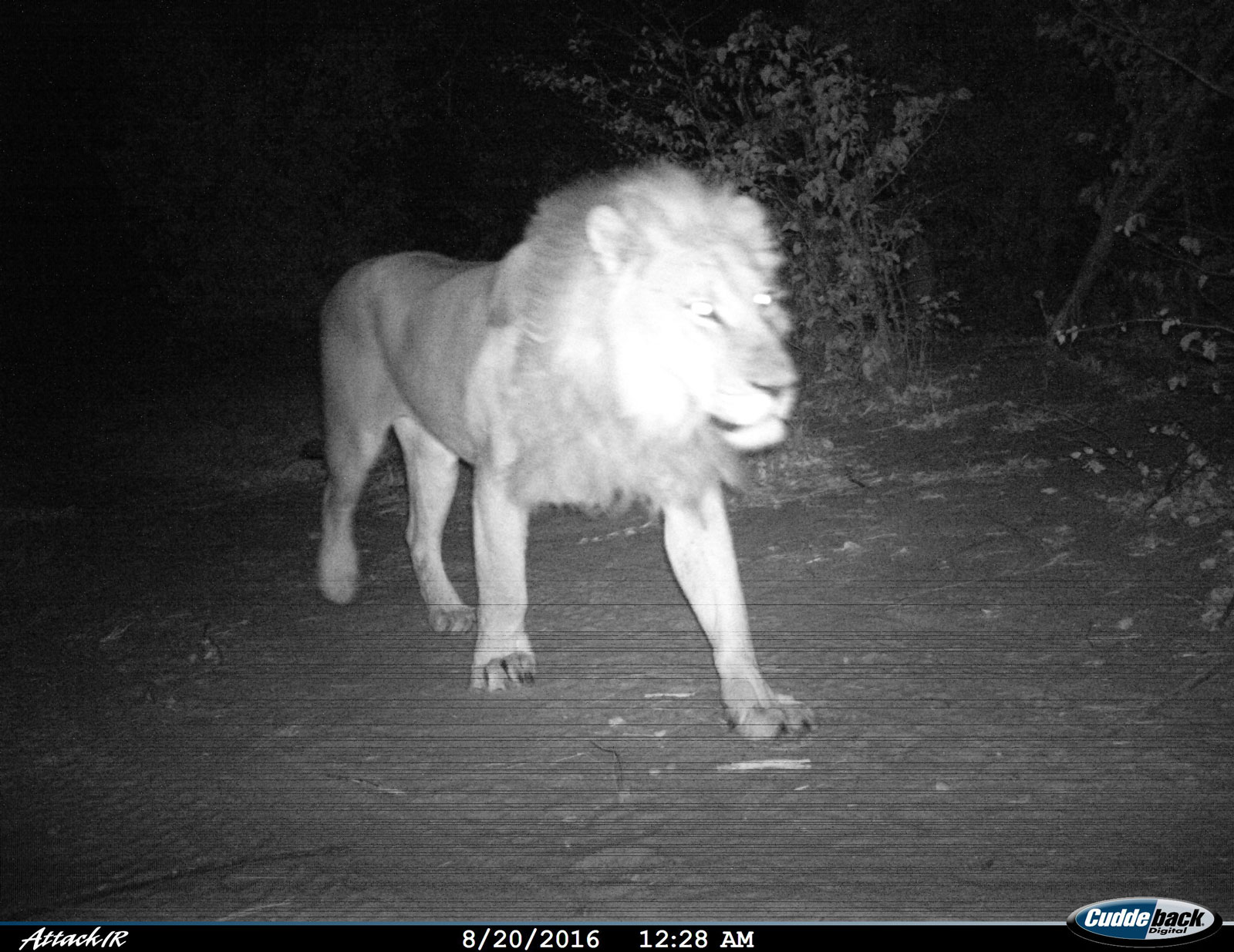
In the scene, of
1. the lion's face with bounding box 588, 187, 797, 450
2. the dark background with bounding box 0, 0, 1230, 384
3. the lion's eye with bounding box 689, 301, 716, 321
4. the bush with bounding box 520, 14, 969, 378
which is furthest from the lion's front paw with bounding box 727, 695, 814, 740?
the dark background with bounding box 0, 0, 1230, 384

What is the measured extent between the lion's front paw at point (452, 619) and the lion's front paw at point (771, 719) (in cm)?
163

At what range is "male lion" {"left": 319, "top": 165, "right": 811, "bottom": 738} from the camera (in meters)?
3.11

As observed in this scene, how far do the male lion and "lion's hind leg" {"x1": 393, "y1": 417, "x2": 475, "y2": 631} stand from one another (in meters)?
0.94

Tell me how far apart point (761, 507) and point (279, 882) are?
11.6 feet

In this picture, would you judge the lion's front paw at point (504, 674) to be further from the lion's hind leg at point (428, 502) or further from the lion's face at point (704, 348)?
the lion's face at point (704, 348)

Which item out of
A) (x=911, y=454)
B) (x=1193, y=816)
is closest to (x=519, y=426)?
(x=1193, y=816)

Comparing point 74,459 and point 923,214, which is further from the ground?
point 923,214

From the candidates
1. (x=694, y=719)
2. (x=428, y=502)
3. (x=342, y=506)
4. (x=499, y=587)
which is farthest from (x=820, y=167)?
(x=694, y=719)

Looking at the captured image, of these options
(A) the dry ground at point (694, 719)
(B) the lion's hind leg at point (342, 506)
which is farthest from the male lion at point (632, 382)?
(B) the lion's hind leg at point (342, 506)

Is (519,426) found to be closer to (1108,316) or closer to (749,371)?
(749,371)

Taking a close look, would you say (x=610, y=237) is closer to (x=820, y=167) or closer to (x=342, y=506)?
(x=342, y=506)

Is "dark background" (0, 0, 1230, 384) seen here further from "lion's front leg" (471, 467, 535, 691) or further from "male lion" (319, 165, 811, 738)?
"lion's front leg" (471, 467, 535, 691)

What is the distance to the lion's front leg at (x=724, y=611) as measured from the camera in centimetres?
319

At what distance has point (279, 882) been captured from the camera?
8.73 ft
